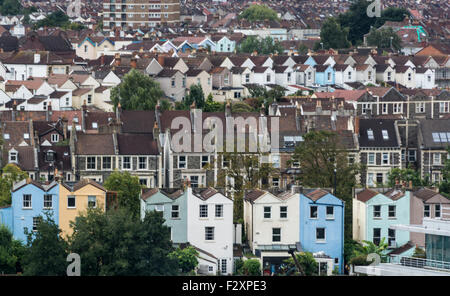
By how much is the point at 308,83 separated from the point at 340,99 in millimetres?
17345

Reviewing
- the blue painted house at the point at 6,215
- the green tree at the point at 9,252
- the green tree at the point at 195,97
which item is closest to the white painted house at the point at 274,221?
the blue painted house at the point at 6,215

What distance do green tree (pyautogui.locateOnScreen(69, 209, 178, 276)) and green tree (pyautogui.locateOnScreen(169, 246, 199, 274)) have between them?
1.63 meters

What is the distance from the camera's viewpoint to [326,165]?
46.6 meters

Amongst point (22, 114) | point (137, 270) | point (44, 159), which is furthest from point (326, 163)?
point (22, 114)

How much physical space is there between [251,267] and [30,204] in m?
6.90

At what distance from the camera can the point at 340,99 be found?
70750 mm

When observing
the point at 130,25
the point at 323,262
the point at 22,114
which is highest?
the point at 130,25

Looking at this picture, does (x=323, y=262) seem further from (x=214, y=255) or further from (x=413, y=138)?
(x=413, y=138)

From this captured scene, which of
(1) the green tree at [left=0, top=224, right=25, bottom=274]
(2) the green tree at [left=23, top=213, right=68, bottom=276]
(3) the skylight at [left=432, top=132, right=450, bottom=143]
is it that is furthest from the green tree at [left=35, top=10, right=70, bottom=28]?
(2) the green tree at [left=23, top=213, right=68, bottom=276]

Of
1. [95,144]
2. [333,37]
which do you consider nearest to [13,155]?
[95,144]

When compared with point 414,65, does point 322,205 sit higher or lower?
lower

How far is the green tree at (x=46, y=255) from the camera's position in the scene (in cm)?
3222

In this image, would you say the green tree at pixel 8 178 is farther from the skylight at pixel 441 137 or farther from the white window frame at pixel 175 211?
the skylight at pixel 441 137

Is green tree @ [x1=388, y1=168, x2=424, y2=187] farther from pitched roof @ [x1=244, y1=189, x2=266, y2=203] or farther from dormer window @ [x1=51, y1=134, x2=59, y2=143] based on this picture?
dormer window @ [x1=51, y1=134, x2=59, y2=143]
